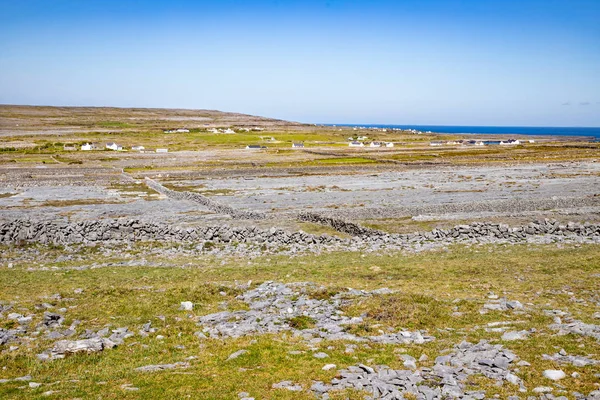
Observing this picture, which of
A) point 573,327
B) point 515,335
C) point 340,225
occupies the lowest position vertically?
point 340,225

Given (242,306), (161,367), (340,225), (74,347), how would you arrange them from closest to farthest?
(161,367) → (74,347) → (242,306) → (340,225)

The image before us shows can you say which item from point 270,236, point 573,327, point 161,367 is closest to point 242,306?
point 161,367

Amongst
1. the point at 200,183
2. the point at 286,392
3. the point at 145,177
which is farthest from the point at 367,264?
the point at 145,177

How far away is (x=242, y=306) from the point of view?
57.6ft

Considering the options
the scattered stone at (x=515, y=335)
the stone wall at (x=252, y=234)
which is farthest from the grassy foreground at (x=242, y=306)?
the stone wall at (x=252, y=234)

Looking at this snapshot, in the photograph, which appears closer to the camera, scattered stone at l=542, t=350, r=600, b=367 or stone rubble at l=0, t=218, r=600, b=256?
scattered stone at l=542, t=350, r=600, b=367

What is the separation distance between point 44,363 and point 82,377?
1.63m

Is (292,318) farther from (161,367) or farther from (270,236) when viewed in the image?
(270,236)

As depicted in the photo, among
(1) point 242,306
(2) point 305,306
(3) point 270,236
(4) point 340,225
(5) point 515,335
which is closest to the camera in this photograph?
(5) point 515,335

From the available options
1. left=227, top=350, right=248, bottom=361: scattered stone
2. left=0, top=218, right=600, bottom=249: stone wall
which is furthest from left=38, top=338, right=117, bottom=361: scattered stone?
left=0, top=218, right=600, bottom=249: stone wall

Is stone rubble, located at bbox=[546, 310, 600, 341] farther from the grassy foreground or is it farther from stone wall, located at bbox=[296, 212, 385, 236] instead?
stone wall, located at bbox=[296, 212, 385, 236]

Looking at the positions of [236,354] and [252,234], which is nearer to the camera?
[236,354]

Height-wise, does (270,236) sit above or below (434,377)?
below

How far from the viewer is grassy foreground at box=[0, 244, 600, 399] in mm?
11375
